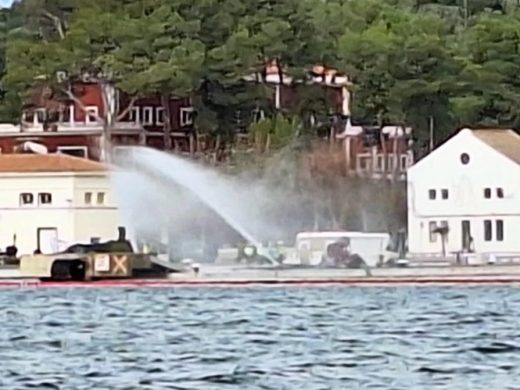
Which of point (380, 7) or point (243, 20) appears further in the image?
point (380, 7)

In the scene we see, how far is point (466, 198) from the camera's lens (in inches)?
3634

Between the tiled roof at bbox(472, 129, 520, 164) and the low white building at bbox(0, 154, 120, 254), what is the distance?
16327 mm

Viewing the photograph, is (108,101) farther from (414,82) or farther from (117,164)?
(414,82)

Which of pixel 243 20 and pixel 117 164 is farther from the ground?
pixel 243 20

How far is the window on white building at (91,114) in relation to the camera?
10806 centimetres

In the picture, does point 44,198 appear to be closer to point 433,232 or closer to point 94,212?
point 94,212

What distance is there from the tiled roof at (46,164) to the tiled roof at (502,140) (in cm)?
1660

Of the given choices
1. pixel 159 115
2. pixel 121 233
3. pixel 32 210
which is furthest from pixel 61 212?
pixel 159 115

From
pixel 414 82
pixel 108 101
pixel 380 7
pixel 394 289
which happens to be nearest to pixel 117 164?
pixel 108 101

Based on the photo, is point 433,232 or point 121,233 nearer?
point 121,233

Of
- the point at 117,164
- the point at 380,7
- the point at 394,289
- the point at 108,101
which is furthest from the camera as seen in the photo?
the point at 380,7

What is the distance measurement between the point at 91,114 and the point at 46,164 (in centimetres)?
1318

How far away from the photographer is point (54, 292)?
7006 centimetres

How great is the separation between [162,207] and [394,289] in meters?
22.8
